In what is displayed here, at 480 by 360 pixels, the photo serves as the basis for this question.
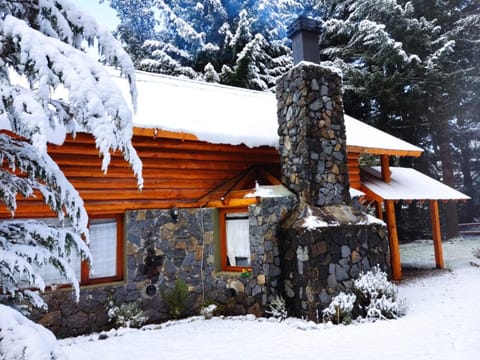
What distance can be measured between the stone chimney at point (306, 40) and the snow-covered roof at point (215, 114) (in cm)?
171

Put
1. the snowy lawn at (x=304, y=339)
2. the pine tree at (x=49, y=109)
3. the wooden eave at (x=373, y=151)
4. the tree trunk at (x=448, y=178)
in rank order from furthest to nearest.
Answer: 1. the tree trunk at (x=448, y=178)
2. the wooden eave at (x=373, y=151)
3. the snowy lawn at (x=304, y=339)
4. the pine tree at (x=49, y=109)

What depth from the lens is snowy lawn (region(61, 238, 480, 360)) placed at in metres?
4.54

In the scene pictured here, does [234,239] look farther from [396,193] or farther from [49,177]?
[396,193]

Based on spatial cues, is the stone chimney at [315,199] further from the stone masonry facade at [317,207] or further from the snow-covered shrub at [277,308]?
the snow-covered shrub at [277,308]

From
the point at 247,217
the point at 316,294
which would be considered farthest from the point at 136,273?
the point at 316,294

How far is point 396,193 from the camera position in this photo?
9.66 m

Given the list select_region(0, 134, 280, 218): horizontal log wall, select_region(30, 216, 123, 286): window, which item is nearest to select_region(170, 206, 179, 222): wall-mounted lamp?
select_region(0, 134, 280, 218): horizontal log wall

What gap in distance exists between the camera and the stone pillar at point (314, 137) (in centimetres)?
675

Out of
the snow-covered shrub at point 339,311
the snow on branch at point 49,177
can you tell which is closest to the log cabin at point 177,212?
the snow-covered shrub at point 339,311

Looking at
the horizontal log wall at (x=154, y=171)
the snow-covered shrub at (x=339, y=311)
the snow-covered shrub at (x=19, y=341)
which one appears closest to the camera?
the snow-covered shrub at (x=19, y=341)

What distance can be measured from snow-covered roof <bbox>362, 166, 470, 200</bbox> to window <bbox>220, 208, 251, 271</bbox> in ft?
13.4

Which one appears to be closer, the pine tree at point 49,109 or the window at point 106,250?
the pine tree at point 49,109

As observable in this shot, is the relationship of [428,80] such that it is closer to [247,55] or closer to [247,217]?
[247,55]

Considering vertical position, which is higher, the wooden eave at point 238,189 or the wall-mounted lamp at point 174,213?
the wooden eave at point 238,189
